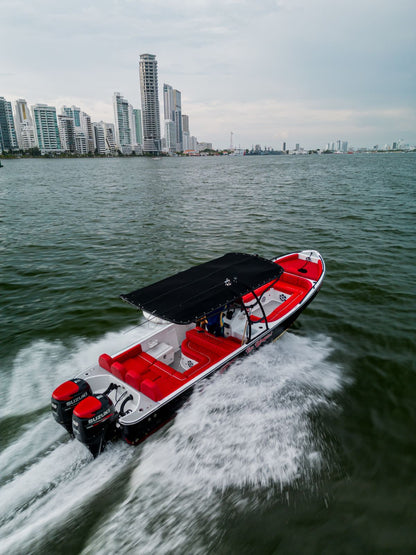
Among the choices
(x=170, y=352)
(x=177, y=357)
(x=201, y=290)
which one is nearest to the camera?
(x=201, y=290)

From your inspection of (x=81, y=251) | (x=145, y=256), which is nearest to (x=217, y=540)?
(x=145, y=256)

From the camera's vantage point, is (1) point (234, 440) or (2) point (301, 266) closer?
(1) point (234, 440)

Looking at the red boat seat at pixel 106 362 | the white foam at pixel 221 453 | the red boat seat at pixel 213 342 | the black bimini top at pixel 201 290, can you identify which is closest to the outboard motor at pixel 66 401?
the red boat seat at pixel 106 362

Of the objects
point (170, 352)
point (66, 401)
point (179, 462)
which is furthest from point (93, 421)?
point (170, 352)

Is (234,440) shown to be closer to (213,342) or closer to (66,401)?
(213,342)

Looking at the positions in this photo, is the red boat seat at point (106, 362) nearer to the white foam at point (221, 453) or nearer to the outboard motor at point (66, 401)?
the outboard motor at point (66, 401)
